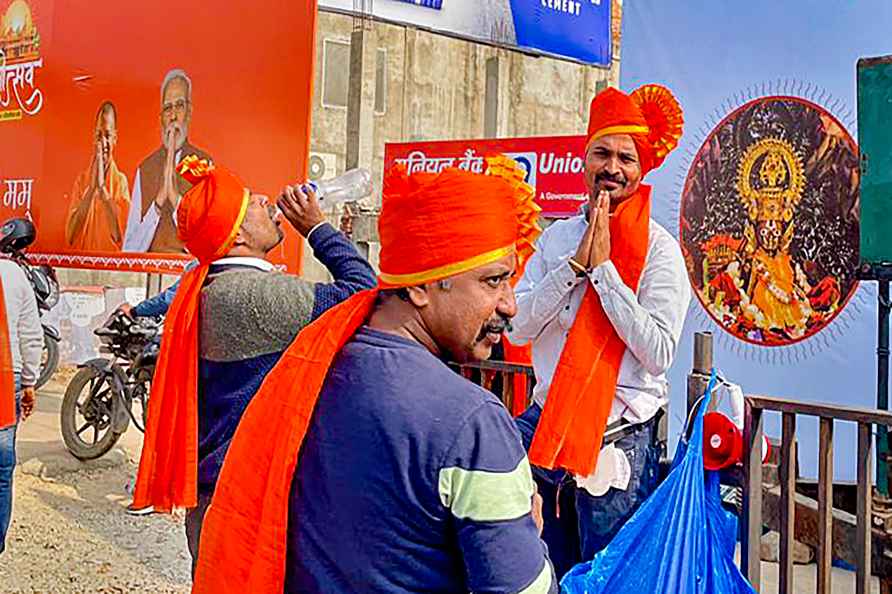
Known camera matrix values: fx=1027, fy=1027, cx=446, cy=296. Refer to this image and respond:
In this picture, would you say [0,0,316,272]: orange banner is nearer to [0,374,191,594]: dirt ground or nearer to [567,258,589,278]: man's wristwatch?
[0,374,191,594]: dirt ground

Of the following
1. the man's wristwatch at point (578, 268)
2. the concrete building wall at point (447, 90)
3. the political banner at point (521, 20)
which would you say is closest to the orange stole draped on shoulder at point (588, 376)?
the man's wristwatch at point (578, 268)

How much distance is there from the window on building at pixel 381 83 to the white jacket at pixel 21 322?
50.8ft

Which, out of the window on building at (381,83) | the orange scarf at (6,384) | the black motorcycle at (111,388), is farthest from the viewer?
the window on building at (381,83)

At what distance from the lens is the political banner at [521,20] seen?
1745 cm

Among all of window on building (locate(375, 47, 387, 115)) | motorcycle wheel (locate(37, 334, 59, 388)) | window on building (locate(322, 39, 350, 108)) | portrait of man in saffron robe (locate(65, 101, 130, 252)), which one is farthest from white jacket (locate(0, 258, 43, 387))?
window on building (locate(375, 47, 387, 115))

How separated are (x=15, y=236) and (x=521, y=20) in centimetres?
1291

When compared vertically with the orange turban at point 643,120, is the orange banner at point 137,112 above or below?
above

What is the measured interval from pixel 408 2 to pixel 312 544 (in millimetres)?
16822

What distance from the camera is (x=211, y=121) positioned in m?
6.98

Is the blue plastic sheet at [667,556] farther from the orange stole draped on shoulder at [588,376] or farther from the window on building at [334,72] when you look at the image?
the window on building at [334,72]

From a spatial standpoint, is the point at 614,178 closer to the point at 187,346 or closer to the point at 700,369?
the point at 700,369

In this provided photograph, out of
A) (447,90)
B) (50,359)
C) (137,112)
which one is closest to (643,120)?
(137,112)

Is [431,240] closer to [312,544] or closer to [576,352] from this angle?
[312,544]

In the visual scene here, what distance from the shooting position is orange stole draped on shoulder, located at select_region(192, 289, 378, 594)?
1521mm
